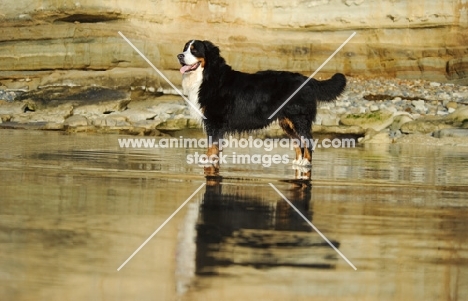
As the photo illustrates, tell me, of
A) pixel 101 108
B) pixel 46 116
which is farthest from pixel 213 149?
pixel 101 108

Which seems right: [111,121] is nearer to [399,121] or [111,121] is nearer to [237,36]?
[399,121]

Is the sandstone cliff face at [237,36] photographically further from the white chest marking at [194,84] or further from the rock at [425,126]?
the white chest marking at [194,84]

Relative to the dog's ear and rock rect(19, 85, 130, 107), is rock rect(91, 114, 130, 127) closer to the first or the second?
rock rect(19, 85, 130, 107)

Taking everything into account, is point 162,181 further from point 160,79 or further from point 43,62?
point 43,62

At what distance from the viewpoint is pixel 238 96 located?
10.3 m

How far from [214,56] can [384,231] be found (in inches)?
211

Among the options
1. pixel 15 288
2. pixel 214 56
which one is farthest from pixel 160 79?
pixel 15 288

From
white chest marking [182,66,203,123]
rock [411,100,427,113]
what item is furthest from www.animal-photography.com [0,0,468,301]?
rock [411,100,427,113]

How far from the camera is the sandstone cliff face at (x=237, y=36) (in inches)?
1102

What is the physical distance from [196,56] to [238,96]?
0.69 m

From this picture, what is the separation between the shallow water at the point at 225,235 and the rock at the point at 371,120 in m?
10.2

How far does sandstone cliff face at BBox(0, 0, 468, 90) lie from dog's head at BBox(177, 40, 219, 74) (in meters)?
16.5

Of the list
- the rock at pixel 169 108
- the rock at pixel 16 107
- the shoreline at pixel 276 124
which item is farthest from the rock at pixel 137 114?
the rock at pixel 16 107

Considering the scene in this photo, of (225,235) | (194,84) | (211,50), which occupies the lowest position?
(225,235)
